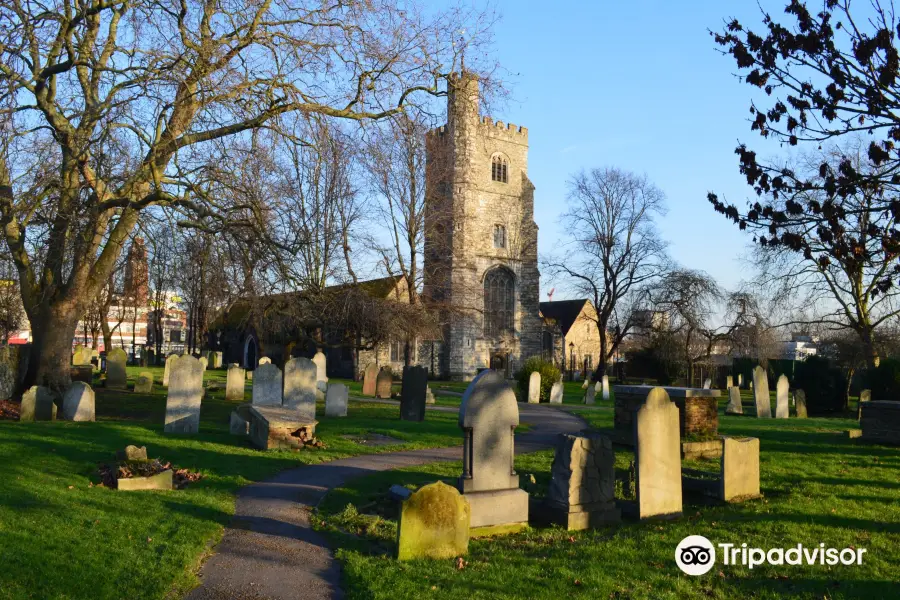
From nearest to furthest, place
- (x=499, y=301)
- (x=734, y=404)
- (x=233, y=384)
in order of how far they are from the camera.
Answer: (x=233, y=384), (x=734, y=404), (x=499, y=301)

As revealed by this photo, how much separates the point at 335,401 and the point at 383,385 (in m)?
6.91

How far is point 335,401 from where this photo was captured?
57.5 feet

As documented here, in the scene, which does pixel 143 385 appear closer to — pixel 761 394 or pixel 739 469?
pixel 739 469

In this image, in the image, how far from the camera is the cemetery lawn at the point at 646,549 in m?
5.02

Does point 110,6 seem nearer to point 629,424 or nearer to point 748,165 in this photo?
point 748,165

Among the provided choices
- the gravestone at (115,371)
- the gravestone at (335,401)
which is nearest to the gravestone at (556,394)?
the gravestone at (335,401)

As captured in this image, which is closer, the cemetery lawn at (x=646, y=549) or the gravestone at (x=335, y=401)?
the cemetery lawn at (x=646, y=549)

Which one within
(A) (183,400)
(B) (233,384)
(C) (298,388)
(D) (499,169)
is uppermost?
(D) (499,169)

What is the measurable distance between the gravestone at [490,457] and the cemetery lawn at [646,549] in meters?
0.28

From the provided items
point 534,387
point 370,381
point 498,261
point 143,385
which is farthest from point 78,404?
point 498,261

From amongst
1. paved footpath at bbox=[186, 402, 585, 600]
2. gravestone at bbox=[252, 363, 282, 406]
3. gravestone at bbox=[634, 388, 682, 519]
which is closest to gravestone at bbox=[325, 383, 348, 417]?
gravestone at bbox=[252, 363, 282, 406]

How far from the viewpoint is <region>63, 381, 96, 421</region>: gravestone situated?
46.2 feet

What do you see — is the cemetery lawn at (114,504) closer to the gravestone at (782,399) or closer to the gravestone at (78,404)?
the gravestone at (78,404)

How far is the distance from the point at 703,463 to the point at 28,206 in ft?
41.3
